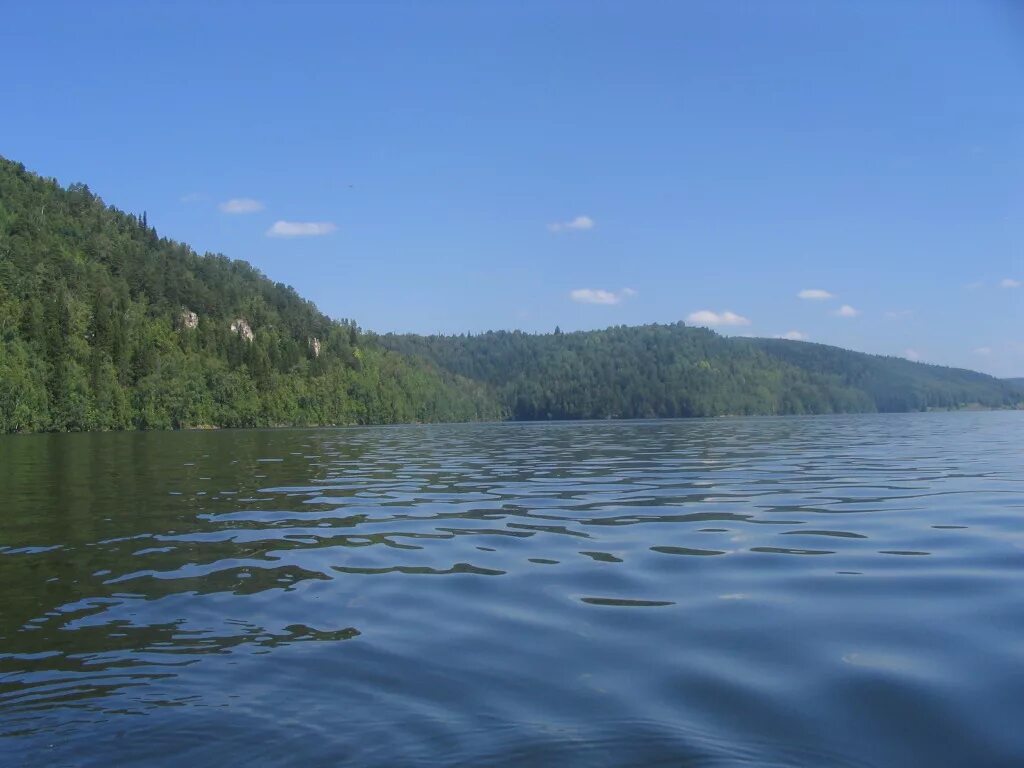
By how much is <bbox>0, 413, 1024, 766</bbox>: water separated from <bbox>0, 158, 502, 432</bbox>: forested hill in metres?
113

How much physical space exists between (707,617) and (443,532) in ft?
25.9

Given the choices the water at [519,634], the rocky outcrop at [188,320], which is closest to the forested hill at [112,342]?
the rocky outcrop at [188,320]

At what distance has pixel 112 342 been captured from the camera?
141750 millimetres

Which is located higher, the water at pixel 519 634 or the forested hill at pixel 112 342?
the forested hill at pixel 112 342

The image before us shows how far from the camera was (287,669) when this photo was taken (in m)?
7.83

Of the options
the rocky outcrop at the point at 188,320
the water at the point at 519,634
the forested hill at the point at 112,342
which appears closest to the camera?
the water at the point at 519,634

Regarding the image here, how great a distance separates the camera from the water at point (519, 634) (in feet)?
20.3

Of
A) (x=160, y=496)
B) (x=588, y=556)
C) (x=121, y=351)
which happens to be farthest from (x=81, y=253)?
(x=588, y=556)

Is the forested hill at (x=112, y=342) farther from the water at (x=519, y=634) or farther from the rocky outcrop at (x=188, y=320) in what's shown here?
the water at (x=519, y=634)

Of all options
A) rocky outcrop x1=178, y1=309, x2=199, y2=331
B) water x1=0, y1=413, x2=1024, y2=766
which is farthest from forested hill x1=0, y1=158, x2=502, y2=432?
water x1=0, y1=413, x2=1024, y2=766

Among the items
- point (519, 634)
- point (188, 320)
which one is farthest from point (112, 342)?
point (519, 634)

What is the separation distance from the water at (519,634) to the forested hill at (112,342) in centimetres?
11328

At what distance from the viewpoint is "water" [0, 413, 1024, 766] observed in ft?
20.3

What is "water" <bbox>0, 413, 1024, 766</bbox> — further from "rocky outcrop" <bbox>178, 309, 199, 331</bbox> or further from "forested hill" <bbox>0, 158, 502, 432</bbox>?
"rocky outcrop" <bbox>178, 309, 199, 331</bbox>
